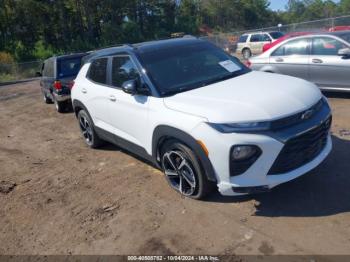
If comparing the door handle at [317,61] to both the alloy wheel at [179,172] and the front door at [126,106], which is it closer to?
the front door at [126,106]

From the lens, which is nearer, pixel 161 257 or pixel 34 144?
pixel 161 257

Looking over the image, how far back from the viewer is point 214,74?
16.5 ft

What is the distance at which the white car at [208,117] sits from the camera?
12.4 feet

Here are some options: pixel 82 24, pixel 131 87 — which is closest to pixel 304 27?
pixel 131 87

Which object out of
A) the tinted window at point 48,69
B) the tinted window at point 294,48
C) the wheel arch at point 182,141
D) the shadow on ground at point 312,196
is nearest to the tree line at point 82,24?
the tinted window at point 48,69

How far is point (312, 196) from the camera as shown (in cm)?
430

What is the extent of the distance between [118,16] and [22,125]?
4637 centimetres

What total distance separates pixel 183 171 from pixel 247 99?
1.14 metres

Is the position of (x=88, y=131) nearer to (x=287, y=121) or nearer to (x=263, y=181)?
(x=263, y=181)

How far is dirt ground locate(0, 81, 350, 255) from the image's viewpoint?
3719 mm

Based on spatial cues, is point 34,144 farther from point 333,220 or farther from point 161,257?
point 333,220

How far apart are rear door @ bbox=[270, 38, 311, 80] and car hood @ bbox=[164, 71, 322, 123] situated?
13.0ft

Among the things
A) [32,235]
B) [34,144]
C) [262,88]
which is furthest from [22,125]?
[262,88]

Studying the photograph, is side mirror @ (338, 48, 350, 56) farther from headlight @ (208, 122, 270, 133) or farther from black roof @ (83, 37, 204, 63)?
headlight @ (208, 122, 270, 133)
